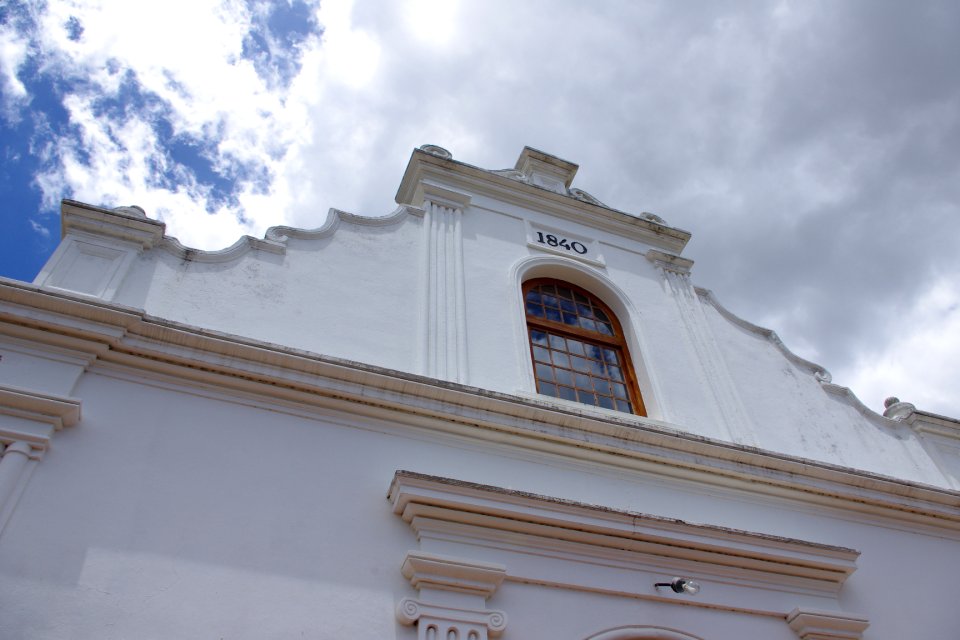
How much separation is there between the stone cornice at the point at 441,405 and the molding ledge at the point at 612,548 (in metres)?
0.75

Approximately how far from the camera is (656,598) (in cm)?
600

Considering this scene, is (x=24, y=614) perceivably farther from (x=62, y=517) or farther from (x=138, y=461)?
(x=138, y=461)

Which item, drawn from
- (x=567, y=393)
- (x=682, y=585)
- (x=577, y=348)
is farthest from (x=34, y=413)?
(x=577, y=348)

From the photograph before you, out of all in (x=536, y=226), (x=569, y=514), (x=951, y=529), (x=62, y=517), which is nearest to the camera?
(x=62, y=517)

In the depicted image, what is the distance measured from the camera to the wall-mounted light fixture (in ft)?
19.3

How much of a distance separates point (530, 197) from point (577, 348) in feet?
7.79

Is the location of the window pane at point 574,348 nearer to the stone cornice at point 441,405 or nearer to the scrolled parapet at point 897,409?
the stone cornice at point 441,405

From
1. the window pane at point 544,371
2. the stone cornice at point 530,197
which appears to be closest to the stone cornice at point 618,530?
the window pane at point 544,371

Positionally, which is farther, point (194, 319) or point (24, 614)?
point (194, 319)

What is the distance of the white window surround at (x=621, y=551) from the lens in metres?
5.67

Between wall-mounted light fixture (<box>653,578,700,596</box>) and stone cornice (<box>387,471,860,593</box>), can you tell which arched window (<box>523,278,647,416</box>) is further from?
wall-mounted light fixture (<box>653,578,700,596</box>)

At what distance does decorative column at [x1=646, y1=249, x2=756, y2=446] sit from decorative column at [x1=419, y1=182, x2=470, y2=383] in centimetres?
295

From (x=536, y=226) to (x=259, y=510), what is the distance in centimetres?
551

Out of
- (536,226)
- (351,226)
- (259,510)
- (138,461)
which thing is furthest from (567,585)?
(536,226)
